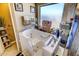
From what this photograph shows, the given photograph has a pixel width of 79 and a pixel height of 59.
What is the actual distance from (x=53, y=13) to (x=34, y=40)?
376 mm

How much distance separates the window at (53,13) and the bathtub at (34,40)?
0.15 m

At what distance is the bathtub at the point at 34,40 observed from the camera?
1238mm

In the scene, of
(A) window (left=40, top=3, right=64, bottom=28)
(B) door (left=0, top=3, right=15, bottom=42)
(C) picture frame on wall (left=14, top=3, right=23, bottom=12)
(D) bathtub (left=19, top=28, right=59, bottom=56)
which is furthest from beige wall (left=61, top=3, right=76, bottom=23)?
(B) door (left=0, top=3, right=15, bottom=42)

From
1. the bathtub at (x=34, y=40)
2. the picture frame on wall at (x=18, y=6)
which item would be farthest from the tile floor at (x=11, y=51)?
the picture frame on wall at (x=18, y=6)

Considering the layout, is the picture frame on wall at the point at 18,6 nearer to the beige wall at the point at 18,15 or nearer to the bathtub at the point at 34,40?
the beige wall at the point at 18,15

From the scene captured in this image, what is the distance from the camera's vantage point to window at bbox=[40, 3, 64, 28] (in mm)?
1186

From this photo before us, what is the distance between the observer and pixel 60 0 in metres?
1.18

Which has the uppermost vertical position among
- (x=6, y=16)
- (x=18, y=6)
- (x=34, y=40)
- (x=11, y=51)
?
(x=18, y=6)

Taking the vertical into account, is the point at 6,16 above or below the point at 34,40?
above

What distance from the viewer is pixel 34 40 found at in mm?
1260

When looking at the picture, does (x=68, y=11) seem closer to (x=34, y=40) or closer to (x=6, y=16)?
(x=34, y=40)

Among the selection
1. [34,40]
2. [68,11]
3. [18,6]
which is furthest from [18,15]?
[68,11]

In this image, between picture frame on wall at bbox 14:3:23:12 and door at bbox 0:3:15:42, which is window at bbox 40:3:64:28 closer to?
picture frame on wall at bbox 14:3:23:12

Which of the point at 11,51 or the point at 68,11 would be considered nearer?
the point at 68,11
